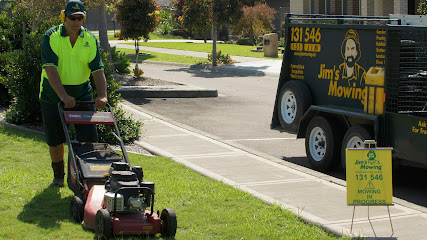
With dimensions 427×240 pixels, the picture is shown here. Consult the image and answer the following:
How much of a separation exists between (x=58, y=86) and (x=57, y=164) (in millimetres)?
1072

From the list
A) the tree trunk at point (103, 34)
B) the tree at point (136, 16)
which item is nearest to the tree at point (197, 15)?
the tree at point (136, 16)

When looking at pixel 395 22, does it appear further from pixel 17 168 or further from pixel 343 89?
pixel 17 168

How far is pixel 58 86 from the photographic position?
23.1 feet

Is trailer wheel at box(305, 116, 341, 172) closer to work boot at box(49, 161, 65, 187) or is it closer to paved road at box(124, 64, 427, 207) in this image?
paved road at box(124, 64, 427, 207)

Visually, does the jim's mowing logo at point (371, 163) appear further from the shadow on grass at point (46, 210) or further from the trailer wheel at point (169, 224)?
the shadow on grass at point (46, 210)

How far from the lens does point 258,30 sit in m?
45.5

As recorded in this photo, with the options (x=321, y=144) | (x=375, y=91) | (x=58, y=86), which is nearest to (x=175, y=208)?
(x=58, y=86)

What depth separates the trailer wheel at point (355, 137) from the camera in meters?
8.98

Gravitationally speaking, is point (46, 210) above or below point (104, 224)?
below

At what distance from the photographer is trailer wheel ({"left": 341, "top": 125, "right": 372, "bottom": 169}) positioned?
898 cm

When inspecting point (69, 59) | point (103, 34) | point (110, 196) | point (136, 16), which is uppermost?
point (136, 16)

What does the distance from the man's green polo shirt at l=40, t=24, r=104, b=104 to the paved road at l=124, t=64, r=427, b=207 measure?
4.20 meters

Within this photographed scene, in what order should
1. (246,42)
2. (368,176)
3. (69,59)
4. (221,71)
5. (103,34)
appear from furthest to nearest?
(246,42), (221,71), (103,34), (69,59), (368,176)

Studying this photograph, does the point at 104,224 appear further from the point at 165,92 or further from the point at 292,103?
the point at 165,92
